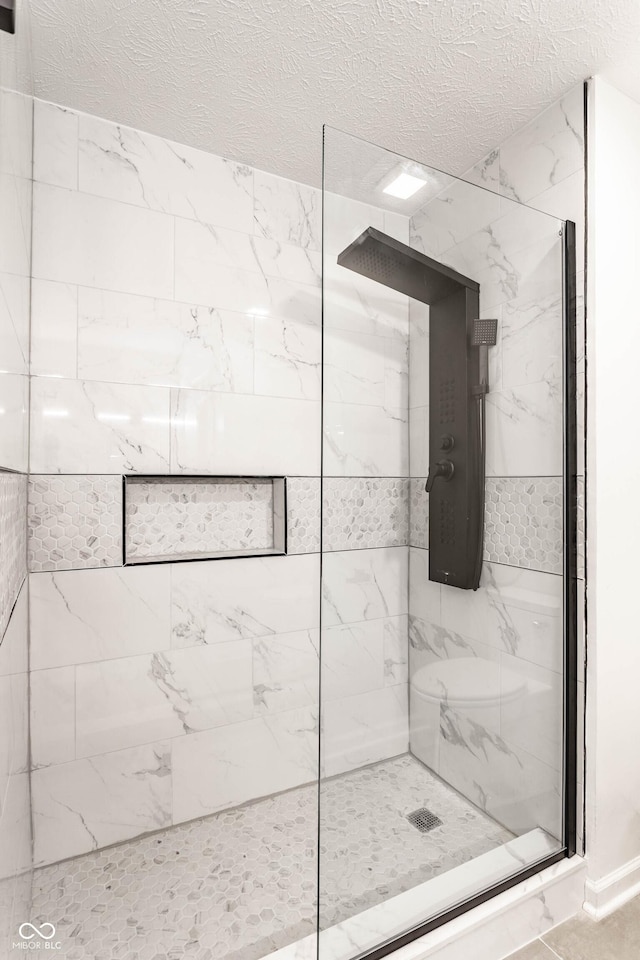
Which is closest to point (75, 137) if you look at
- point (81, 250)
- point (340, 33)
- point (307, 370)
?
point (81, 250)

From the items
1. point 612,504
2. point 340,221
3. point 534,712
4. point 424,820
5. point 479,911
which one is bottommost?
point 479,911

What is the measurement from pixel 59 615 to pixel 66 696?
0.26 meters

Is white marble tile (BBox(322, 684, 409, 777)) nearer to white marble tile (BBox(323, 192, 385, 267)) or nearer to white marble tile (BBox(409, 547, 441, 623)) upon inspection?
white marble tile (BBox(409, 547, 441, 623))

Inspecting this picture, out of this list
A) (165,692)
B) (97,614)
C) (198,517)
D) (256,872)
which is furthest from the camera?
(198,517)

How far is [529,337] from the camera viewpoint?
1.38 meters

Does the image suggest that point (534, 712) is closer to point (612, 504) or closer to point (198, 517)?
point (612, 504)

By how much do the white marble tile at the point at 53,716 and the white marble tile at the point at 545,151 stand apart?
2.10 metres

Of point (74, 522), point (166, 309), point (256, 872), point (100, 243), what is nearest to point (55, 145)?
point (100, 243)

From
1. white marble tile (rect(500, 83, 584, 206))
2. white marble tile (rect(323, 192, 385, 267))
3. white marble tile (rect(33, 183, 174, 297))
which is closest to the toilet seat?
white marble tile (rect(323, 192, 385, 267))

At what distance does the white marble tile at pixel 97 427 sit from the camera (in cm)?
155

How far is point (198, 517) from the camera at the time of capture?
6.01ft

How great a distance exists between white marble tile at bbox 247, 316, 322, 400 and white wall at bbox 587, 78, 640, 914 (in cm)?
97

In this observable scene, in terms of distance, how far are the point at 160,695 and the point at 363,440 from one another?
1.20 meters

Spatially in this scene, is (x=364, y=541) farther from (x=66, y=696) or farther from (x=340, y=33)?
(x=340, y=33)
